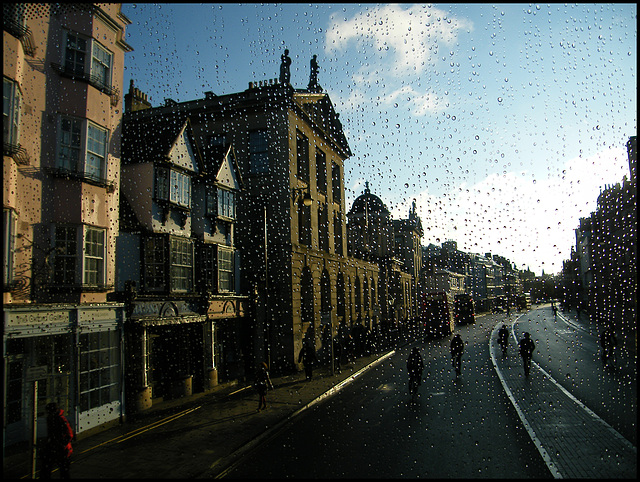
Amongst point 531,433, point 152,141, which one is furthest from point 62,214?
point 531,433

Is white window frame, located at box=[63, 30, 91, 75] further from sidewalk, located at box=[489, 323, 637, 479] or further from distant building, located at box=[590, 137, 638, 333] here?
distant building, located at box=[590, 137, 638, 333]

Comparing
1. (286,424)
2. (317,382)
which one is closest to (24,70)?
(286,424)

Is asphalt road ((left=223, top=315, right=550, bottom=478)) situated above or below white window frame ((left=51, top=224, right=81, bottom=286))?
below

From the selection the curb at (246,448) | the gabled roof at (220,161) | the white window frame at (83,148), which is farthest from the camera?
the gabled roof at (220,161)

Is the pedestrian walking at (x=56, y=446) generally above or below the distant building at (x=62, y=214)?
below

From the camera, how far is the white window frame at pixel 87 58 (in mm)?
11484

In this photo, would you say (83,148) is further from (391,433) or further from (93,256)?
(391,433)

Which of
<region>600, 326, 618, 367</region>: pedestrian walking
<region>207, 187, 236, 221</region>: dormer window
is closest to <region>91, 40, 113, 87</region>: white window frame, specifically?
<region>207, 187, 236, 221</region>: dormer window

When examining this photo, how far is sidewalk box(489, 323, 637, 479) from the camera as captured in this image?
648 centimetres

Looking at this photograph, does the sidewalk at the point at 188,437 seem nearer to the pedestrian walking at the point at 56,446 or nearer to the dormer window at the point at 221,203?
the pedestrian walking at the point at 56,446

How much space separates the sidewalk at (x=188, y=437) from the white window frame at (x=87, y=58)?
31.0 ft

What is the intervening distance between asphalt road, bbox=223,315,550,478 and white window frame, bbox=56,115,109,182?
28.1 feet

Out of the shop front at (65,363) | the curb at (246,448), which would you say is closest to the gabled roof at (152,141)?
the shop front at (65,363)

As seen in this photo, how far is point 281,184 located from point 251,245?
3571 mm
